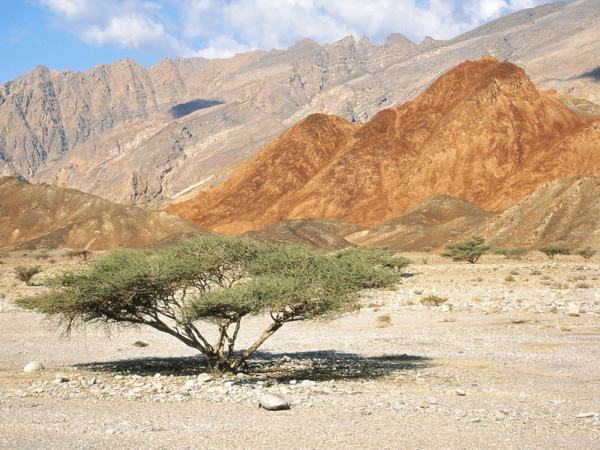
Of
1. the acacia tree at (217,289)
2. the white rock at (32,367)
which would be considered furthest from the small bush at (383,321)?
the white rock at (32,367)

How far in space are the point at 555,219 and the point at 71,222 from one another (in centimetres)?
8497

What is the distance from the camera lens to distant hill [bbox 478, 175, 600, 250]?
52.0 metres

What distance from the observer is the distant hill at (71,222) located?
87.6 metres

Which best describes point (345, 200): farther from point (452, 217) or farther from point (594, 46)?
point (594, 46)

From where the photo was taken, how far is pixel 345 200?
99.4 metres

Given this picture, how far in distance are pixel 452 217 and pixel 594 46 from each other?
14372cm

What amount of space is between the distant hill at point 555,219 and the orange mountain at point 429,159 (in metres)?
26.1

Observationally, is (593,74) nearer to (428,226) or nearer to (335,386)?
(428,226)

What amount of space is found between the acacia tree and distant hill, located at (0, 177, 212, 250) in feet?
222

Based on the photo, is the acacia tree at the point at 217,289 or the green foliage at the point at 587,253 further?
the green foliage at the point at 587,253

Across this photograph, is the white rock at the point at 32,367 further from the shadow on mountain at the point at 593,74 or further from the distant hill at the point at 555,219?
the shadow on mountain at the point at 593,74

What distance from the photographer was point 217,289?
12.5m

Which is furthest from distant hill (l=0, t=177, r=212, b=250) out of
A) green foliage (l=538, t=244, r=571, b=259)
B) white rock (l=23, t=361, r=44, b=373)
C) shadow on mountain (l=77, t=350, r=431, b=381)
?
white rock (l=23, t=361, r=44, b=373)

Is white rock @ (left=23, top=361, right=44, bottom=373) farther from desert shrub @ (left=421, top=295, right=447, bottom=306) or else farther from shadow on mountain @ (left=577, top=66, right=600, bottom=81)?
shadow on mountain @ (left=577, top=66, right=600, bottom=81)
